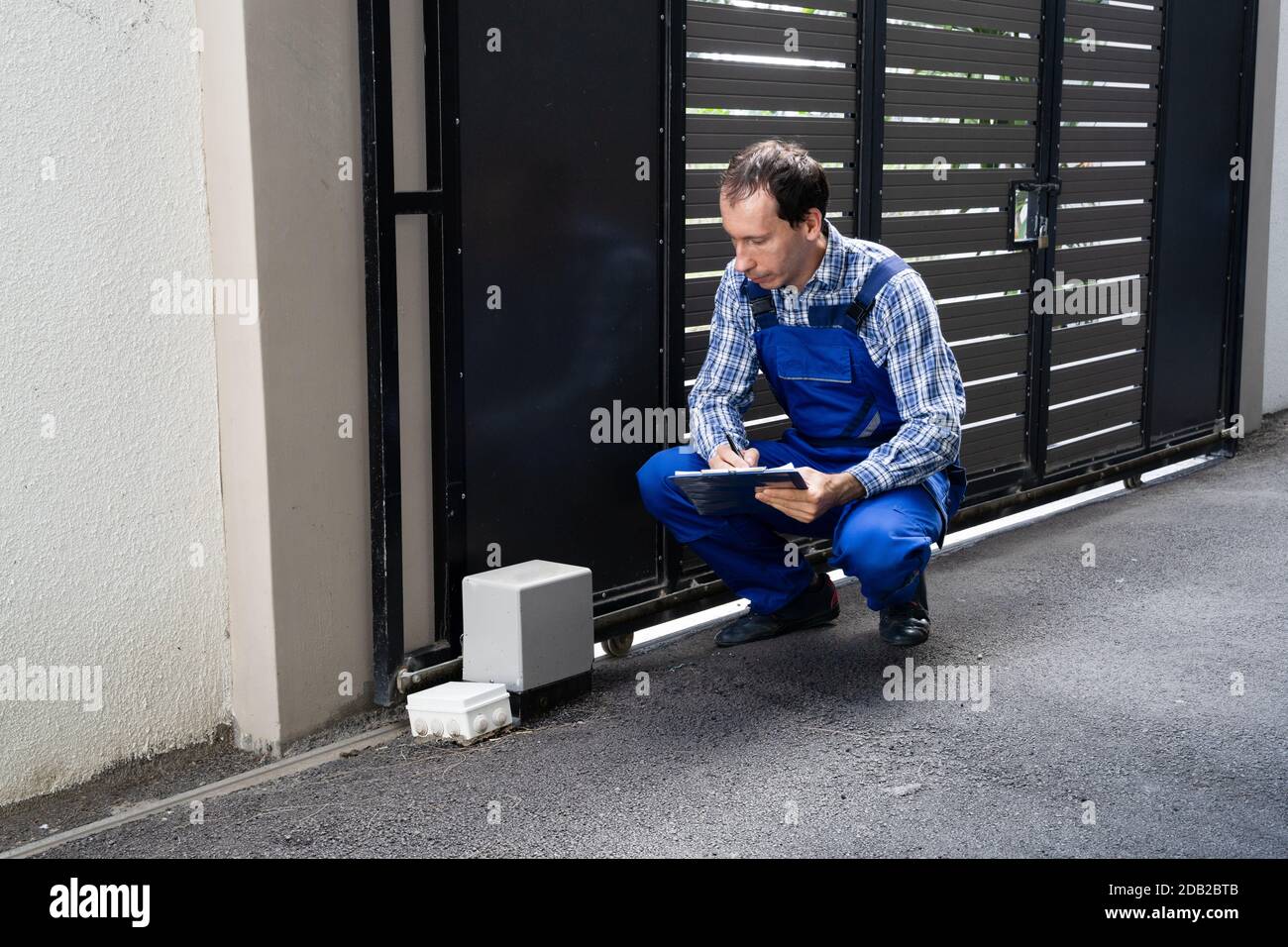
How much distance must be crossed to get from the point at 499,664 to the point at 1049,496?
3209 mm

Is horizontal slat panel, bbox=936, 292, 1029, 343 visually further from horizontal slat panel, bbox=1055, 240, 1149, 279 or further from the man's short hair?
the man's short hair

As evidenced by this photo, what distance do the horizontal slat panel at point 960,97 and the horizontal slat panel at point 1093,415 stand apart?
1.25 meters

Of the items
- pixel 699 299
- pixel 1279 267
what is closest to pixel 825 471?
pixel 699 299

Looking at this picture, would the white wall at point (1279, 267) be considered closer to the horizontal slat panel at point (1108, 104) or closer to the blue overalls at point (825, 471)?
the horizontal slat panel at point (1108, 104)

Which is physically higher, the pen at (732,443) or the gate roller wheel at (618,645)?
the pen at (732,443)

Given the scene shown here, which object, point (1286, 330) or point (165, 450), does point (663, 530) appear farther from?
point (1286, 330)

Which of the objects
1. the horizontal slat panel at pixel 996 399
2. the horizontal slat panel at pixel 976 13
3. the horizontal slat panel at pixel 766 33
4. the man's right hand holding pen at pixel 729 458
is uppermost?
the horizontal slat panel at pixel 976 13

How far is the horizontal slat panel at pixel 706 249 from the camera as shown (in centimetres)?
423

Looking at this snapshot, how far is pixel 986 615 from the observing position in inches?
177

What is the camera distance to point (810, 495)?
11.8 feet

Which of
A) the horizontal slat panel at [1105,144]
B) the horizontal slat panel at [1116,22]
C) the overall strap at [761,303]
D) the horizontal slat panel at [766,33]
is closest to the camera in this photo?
the overall strap at [761,303]

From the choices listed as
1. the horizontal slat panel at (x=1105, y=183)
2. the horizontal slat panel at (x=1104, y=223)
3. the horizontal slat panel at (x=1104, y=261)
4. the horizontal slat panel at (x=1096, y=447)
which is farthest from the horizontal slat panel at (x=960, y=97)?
the horizontal slat panel at (x=1096, y=447)

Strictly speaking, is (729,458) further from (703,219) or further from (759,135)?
(759,135)

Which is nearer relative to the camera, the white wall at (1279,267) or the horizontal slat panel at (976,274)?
the horizontal slat panel at (976,274)
